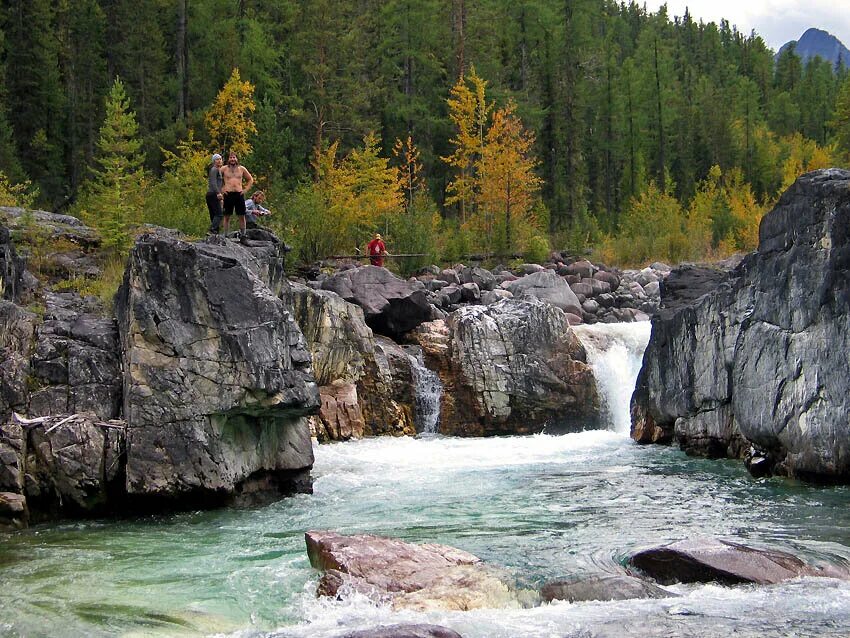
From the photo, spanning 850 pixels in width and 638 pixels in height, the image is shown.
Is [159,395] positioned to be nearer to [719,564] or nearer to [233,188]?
[233,188]

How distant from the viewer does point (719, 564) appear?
917 centimetres

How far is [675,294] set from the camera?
842 inches

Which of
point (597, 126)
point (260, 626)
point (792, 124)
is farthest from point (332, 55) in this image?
point (792, 124)

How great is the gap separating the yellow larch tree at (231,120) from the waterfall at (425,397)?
18198 millimetres

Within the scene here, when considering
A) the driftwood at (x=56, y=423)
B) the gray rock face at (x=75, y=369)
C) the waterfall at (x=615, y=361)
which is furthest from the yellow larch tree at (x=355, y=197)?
the driftwood at (x=56, y=423)

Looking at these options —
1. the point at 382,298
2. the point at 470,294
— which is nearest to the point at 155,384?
the point at 382,298

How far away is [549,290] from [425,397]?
7.90 metres

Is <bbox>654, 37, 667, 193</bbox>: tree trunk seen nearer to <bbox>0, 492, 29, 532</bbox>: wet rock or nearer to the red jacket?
the red jacket

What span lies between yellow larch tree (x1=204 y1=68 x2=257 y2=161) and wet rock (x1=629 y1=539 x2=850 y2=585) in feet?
98.0

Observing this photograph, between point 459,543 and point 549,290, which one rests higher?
point 549,290

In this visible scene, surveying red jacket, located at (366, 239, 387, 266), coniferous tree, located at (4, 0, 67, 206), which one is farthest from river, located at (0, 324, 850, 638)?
coniferous tree, located at (4, 0, 67, 206)

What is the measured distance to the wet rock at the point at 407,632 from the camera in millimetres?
7270

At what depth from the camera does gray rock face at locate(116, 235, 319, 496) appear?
12.6 m

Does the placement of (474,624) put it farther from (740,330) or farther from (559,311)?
(559,311)
